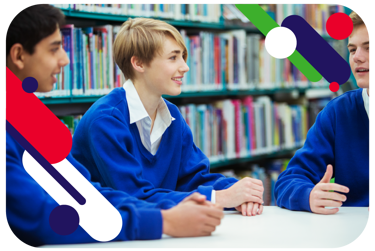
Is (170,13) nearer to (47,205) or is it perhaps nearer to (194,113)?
(194,113)

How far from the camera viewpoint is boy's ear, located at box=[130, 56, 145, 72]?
1.34 meters

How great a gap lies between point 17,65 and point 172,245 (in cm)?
47

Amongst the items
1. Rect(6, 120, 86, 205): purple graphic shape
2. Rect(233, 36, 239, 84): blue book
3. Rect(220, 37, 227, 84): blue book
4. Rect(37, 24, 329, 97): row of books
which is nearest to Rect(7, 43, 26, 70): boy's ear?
Rect(6, 120, 86, 205): purple graphic shape

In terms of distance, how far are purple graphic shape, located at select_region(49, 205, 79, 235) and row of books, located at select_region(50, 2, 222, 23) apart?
1.24m

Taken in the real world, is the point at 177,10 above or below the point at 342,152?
above

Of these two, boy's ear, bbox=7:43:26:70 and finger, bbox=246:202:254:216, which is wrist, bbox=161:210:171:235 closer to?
finger, bbox=246:202:254:216

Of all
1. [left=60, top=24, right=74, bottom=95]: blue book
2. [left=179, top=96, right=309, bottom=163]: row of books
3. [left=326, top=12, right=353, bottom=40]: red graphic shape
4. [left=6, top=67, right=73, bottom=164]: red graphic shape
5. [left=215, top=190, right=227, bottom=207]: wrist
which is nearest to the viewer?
[left=6, top=67, right=73, bottom=164]: red graphic shape

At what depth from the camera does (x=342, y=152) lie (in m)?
1.33

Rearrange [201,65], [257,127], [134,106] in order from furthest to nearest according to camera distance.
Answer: [257,127] → [201,65] → [134,106]

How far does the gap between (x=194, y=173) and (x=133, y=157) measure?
11.8 inches

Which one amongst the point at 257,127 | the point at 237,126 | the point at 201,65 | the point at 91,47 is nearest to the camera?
the point at 91,47

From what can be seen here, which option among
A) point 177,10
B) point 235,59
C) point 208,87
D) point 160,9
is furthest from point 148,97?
point 235,59

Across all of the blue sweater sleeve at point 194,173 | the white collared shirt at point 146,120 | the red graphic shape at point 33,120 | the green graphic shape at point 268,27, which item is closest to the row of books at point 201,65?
the white collared shirt at point 146,120

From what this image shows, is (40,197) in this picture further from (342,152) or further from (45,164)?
(342,152)
